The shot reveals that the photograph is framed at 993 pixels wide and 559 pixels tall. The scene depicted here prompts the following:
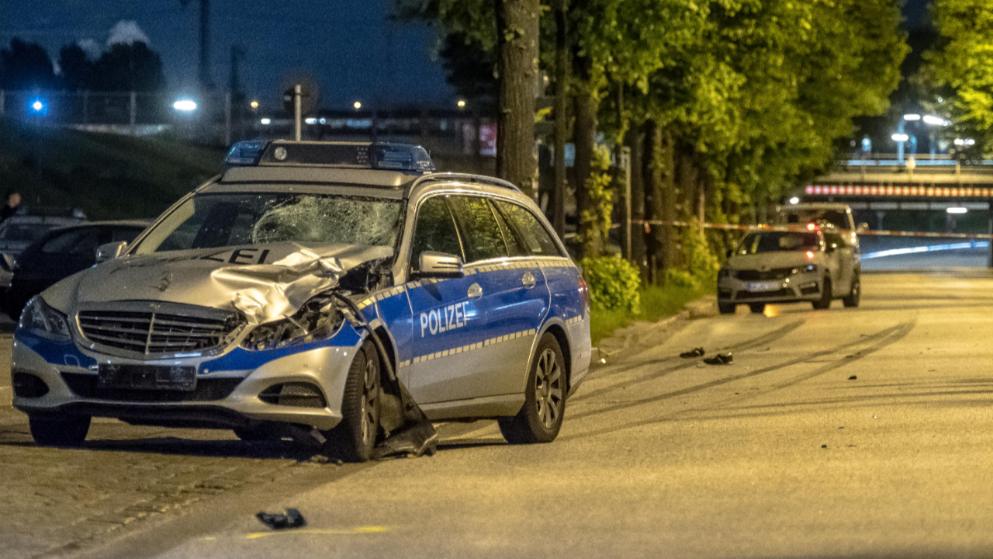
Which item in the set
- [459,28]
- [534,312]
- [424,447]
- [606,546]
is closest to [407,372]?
[424,447]

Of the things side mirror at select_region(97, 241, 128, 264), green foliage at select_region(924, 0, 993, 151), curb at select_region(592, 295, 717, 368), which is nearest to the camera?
side mirror at select_region(97, 241, 128, 264)

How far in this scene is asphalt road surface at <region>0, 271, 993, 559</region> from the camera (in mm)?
8523

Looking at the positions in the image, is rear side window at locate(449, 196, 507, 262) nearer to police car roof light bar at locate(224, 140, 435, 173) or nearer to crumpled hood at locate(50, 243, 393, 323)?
police car roof light bar at locate(224, 140, 435, 173)

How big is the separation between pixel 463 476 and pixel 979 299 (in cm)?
2854

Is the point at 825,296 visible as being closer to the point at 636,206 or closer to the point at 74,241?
the point at 636,206

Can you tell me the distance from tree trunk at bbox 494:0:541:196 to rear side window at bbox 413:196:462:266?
11.3m

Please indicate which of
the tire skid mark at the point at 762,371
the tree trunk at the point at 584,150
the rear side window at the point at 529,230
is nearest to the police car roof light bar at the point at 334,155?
the rear side window at the point at 529,230

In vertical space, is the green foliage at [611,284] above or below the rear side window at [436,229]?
below

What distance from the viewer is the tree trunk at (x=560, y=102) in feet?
93.5

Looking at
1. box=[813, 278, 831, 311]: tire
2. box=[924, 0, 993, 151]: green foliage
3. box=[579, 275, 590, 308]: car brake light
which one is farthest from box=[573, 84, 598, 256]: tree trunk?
box=[924, 0, 993, 151]: green foliage

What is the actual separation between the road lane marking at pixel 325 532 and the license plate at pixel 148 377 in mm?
2006

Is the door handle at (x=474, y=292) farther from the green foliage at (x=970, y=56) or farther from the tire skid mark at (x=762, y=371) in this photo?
the green foliage at (x=970, y=56)

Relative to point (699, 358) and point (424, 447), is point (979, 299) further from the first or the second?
point (424, 447)

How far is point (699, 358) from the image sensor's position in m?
21.9
